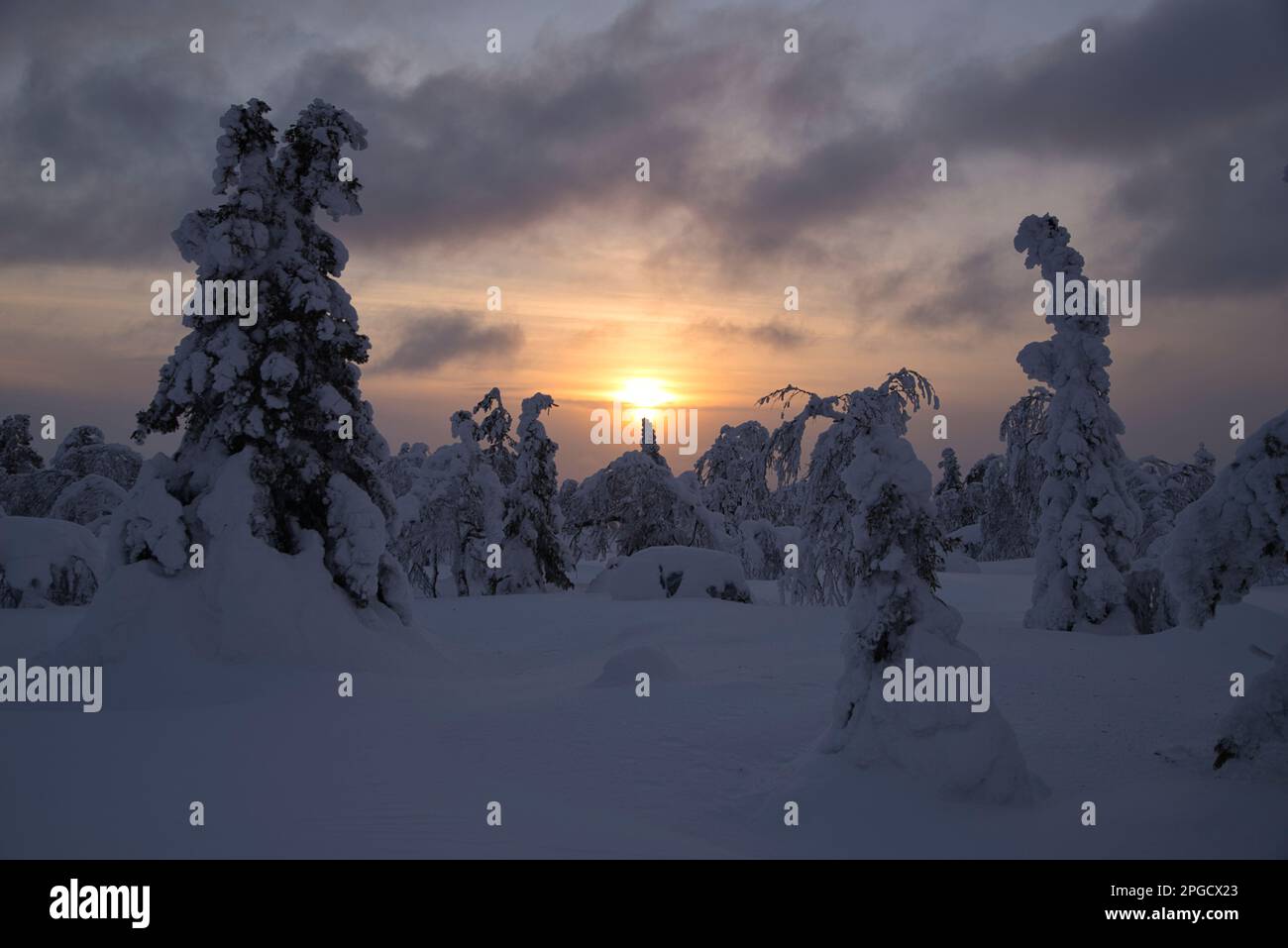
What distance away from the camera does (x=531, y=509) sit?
31953 mm

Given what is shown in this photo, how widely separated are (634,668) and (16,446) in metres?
39.6

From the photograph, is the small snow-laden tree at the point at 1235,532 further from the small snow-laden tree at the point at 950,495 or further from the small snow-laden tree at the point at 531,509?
the small snow-laden tree at the point at 950,495

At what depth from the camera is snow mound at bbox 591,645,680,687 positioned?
41.0ft

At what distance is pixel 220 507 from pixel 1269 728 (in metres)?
13.4

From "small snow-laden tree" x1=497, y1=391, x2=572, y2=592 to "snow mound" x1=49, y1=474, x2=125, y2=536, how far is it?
1410cm

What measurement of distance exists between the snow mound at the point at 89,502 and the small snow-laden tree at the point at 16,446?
33.5ft

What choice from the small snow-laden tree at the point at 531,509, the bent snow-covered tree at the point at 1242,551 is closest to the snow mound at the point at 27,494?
the small snow-laden tree at the point at 531,509

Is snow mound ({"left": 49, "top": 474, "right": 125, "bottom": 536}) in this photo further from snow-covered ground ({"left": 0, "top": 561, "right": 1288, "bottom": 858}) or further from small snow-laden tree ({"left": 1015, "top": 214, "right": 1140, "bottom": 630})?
small snow-laden tree ({"left": 1015, "top": 214, "right": 1140, "bottom": 630})

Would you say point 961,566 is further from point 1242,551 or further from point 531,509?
point 1242,551

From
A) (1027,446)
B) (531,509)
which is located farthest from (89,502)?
(1027,446)

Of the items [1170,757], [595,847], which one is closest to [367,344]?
[595,847]

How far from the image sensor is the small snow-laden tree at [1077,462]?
18.7 m

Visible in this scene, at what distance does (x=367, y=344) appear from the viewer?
14.6 m

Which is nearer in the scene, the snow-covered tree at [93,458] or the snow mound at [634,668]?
the snow mound at [634,668]
